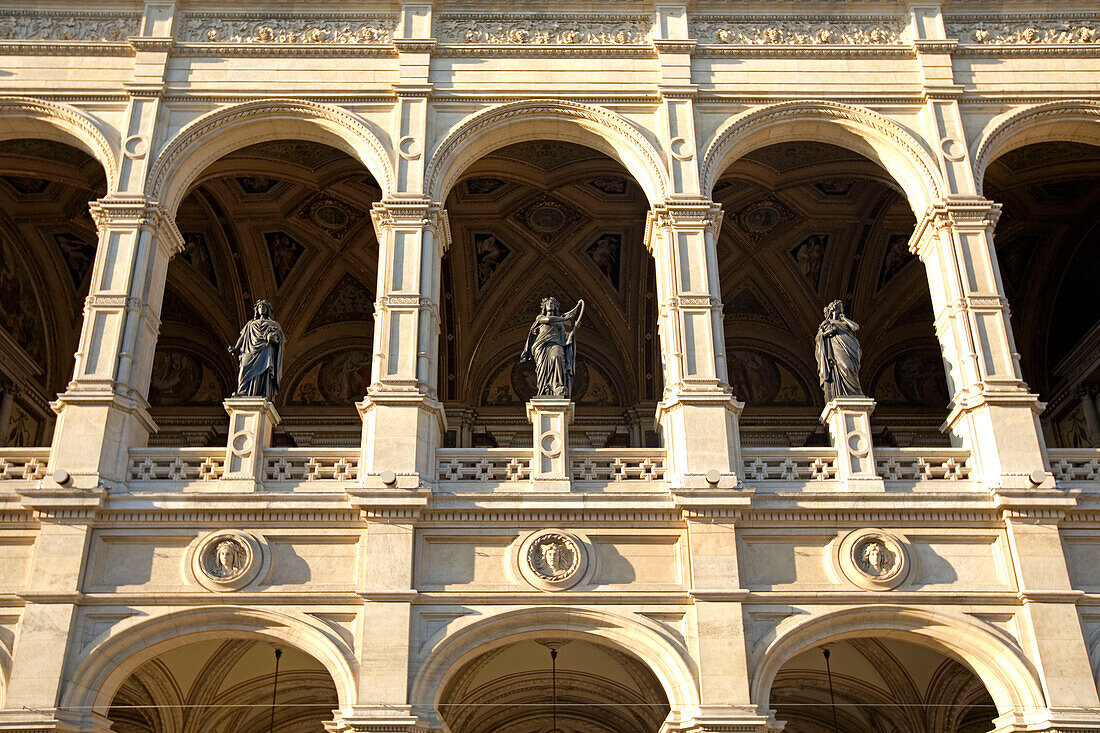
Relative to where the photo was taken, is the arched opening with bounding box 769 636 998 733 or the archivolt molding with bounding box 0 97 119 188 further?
the arched opening with bounding box 769 636 998 733

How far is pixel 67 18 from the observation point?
1600 centimetres

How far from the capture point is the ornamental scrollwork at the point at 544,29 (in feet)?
52.4

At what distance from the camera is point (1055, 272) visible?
808 inches

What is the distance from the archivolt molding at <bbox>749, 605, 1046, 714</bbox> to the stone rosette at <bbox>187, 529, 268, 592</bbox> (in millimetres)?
5472

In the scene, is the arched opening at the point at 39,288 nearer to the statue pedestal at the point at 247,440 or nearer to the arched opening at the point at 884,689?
the statue pedestal at the point at 247,440

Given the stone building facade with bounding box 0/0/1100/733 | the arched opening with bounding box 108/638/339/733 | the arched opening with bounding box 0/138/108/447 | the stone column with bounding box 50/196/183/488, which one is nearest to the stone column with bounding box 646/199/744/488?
the stone building facade with bounding box 0/0/1100/733

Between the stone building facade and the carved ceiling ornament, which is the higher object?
the carved ceiling ornament

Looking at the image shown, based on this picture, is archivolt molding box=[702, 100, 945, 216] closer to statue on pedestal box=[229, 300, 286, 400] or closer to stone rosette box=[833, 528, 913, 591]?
→ stone rosette box=[833, 528, 913, 591]

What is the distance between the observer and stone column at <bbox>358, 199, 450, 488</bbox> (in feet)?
42.7

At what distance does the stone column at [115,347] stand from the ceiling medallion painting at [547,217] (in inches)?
267

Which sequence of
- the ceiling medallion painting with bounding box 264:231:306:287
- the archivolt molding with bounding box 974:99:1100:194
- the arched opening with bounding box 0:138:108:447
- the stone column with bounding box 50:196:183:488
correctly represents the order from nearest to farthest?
1. the stone column with bounding box 50:196:183:488
2. the archivolt molding with bounding box 974:99:1100:194
3. the arched opening with bounding box 0:138:108:447
4. the ceiling medallion painting with bounding box 264:231:306:287

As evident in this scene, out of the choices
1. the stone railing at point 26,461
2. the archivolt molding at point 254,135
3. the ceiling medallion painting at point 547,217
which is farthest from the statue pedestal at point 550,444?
the ceiling medallion painting at point 547,217

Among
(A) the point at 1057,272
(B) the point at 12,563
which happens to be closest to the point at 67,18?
(B) the point at 12,563

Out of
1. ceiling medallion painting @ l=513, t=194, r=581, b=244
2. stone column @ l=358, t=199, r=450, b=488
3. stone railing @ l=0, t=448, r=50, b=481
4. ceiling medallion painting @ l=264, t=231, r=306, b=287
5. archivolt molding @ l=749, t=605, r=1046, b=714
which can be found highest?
ceiling medallion painting @ l=513, t=194, r=581, b=244
